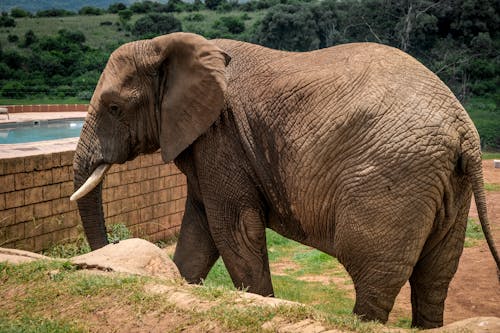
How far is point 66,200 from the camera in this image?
8117 mm

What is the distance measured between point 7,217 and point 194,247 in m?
2.18

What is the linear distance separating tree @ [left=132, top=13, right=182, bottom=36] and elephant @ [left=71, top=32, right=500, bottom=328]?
3115 centimetres

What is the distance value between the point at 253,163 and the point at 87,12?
4636cm

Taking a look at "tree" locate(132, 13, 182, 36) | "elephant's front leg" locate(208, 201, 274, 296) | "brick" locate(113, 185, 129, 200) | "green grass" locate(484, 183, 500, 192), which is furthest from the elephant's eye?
"tree" locate(132, 13, 182, 36)

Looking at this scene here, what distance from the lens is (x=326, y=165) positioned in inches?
196

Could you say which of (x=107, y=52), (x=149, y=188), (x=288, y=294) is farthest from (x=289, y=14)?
(x=288, y=294)

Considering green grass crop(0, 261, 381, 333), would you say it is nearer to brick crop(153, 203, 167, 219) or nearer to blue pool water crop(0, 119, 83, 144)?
brick crop(153, 203, 167, 219)

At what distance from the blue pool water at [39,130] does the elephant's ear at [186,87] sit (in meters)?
13.4

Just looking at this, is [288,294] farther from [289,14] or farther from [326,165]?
[289,14]

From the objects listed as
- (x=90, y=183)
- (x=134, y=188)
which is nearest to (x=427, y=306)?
(x=90, y=183)

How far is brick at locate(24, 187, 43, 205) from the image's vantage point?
7.50 metres

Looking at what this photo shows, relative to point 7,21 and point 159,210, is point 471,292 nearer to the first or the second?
point 159,210

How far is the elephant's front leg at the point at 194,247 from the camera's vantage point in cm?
618

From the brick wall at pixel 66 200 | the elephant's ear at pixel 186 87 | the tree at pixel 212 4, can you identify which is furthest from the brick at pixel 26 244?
the tree at pixel 212 4
